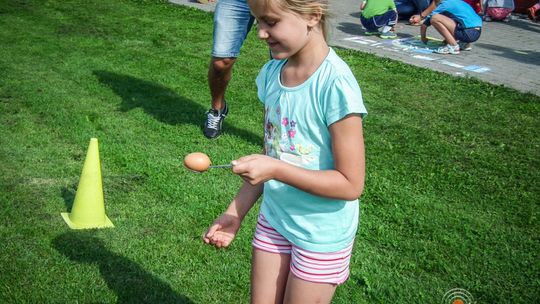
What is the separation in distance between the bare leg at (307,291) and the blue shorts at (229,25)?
3334mm

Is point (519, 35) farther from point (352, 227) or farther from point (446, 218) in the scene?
point (352, 227)

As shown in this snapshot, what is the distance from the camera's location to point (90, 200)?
→ 12.8 feet

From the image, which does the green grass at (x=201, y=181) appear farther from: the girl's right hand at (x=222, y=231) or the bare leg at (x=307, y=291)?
the bare leg at (x=307, y=291)

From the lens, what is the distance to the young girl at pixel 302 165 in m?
2.01

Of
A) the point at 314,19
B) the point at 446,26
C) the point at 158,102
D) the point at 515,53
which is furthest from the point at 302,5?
the point at 515,53

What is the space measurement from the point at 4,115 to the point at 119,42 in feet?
11.6

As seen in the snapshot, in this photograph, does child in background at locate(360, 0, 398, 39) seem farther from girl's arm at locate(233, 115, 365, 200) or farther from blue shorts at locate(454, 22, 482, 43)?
girl's arm at locate(233, 115, 365, 200)

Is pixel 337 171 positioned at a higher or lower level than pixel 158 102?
higher

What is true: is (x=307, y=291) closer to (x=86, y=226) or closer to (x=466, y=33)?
(x=86, y=226)

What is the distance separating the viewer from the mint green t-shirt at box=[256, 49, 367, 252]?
2047 millimetres

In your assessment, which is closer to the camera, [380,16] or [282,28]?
[282,28]

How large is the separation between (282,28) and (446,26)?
8.31m

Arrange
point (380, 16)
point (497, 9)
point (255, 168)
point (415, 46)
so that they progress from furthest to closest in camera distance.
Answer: point (497, 9)
point (380, 16)
point (415, 46)
point (255, 168)

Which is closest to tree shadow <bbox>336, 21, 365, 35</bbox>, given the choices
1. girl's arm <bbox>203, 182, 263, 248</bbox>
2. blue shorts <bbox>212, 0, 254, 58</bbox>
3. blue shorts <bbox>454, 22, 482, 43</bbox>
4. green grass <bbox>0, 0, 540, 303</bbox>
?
blue shorts <bbox>454, 22, 482, 43</bbox>
